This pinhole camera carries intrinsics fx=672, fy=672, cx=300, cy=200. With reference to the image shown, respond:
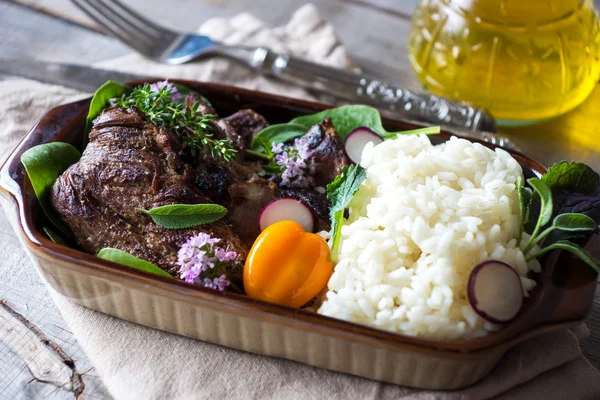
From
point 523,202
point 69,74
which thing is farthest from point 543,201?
point 69,74

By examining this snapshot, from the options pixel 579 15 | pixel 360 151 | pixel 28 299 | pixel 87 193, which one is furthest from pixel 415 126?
pixel 28 299

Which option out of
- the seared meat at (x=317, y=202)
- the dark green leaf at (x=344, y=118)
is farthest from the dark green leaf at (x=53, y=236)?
the dark green leaf at (x=344, y=118)

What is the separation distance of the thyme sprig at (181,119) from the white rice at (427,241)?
649 mm

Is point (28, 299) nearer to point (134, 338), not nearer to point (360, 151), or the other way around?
point (134, 338)

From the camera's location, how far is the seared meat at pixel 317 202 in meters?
2.95

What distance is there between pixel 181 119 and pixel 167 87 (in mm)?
212

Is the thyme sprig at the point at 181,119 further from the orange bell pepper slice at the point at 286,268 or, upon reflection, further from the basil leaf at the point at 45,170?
the orange bell pepper slice at the point at 286,268

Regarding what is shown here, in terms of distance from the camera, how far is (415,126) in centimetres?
328

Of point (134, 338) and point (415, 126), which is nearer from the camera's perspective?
point (134, 338)

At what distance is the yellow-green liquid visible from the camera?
A: 370cm

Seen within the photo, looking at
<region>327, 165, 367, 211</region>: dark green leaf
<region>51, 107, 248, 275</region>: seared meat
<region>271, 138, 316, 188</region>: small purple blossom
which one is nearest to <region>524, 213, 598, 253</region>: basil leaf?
<region>327, 165, 367, 211</region>: dark green leaf

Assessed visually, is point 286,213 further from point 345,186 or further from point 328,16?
point 328,16

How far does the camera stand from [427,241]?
2.43 meters

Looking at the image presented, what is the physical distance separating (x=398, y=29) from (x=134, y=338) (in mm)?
3403
